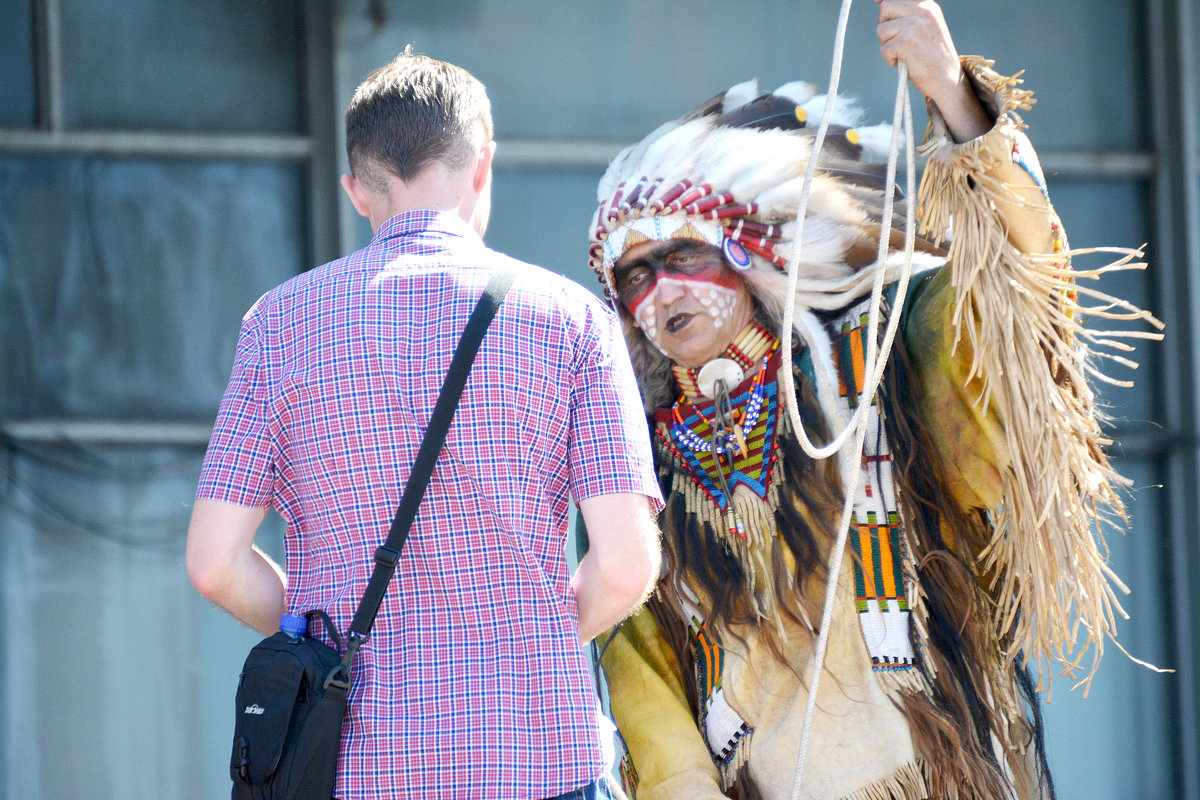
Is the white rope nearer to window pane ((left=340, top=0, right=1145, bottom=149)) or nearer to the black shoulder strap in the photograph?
the black shoulder strap

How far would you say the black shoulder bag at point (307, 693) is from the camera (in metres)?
1.44

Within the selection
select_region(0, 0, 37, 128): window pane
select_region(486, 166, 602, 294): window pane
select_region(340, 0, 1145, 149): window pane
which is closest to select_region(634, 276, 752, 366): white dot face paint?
select_region(486, 166, 602, 294): window pane

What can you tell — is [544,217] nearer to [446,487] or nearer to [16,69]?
[16,69]

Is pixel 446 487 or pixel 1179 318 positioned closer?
pixel 446 487

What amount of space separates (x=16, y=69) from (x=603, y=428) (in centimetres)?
303

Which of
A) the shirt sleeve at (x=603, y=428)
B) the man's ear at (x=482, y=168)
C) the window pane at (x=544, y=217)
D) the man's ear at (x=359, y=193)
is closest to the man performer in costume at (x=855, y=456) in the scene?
the shirt sleeve at (x=603, y=428)

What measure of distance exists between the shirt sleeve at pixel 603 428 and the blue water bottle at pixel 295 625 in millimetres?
361

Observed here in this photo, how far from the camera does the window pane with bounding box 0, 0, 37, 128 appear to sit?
150 inches

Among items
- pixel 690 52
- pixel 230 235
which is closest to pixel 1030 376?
pixel 690 52

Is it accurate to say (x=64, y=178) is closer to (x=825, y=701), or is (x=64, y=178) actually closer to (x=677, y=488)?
(x=677, y=488)

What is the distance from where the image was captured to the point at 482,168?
1724 millimetres

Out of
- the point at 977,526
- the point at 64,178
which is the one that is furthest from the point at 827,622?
the point at 64,178

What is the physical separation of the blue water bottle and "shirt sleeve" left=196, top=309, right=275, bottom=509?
147 mm

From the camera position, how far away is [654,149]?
2.37 metres
